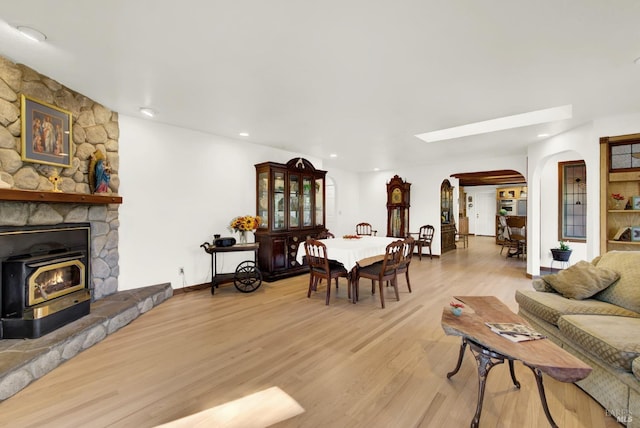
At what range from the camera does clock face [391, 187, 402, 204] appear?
7975mm

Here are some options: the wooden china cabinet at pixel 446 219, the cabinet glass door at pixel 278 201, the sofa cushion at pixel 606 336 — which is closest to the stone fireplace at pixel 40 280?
the cabinet glass door at pixel 278 201

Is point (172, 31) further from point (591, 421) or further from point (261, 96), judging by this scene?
point (591, 421)

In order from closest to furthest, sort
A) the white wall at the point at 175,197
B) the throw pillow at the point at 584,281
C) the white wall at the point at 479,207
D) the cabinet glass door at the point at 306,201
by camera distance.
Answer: the throw pillow at the point at 584,281 → the white wall at the point at 175,197 → the cabinet glass door at the point at 306,201 → the white wall at the point at 479,207

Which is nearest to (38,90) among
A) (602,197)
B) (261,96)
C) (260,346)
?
(261,96)

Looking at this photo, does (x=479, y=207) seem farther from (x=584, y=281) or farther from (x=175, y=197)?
(x=175, y=197)

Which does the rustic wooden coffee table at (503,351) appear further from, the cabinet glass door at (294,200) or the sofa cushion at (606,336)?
the cabinet glass door at (294,200)

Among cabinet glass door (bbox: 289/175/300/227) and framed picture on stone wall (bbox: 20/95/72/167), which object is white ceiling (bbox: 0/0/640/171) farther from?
cabinet glass door (bbox: 289/175/300/227)

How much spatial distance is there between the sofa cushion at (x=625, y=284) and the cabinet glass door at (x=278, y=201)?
4.26m

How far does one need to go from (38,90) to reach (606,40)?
4.95 meters

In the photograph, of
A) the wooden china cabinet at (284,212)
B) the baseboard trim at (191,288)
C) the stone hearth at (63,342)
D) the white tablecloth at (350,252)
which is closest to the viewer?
the stone hearth at (63,342)

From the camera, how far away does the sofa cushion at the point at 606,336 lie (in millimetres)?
1664

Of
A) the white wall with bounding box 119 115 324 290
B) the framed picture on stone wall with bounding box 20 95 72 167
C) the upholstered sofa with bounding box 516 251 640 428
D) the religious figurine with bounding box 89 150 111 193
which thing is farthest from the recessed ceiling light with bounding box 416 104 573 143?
the framed picture on stone wall with bounding box 20 95 72 167

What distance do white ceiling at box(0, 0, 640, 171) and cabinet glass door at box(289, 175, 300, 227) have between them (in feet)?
5.49

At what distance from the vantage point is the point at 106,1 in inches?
68.5
